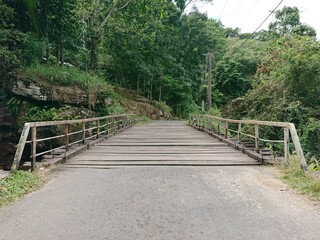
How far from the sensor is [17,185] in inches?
170

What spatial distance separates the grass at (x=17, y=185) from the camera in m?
3.93

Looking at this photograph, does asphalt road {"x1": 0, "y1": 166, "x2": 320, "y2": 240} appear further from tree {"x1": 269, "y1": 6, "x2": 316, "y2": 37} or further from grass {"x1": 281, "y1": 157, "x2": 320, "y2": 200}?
tree {"x1": 269, "y1": 6, "x2": 316, "y2": 37}

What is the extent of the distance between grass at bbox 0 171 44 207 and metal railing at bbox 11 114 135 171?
0.25 m

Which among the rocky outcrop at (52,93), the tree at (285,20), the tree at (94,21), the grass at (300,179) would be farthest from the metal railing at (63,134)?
the tree at (285,20)

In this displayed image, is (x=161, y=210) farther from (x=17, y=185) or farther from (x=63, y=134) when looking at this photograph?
(x=63, y=134)

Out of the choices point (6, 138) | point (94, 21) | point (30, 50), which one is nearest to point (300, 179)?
point (6, 138)

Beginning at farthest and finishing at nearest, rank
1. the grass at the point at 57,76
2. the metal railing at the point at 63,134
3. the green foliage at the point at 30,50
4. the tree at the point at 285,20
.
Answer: the tree at the point at 285,20
the green foliage at the point at 30,50
the grass at the point at 57,76
the metal railing at the point at 63,134

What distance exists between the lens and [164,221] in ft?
10.6

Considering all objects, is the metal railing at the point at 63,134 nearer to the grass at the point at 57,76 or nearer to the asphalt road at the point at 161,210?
the asphalt road at the point at 161,210

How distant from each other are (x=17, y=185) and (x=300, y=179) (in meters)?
4.66

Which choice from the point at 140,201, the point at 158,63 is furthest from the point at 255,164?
the point at 158,63

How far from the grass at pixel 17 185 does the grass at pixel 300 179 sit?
14.0 ft

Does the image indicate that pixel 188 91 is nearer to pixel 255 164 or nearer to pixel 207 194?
pixel 255 164

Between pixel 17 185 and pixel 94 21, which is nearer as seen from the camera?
pixel 17 185
